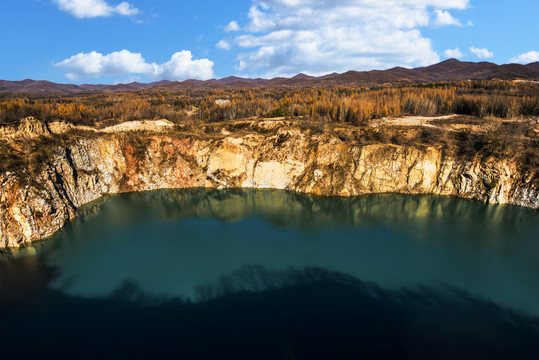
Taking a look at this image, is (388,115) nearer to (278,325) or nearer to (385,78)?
(278,325)

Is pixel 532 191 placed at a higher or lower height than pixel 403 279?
higher

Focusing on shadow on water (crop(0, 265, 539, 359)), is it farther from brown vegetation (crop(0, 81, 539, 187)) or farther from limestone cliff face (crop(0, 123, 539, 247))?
brown vegetation (crop(0, 81, 539, 187))

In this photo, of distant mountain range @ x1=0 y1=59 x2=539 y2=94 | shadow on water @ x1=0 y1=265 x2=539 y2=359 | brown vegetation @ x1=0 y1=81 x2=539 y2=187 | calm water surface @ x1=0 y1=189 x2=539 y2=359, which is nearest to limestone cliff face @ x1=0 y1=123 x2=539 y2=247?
brown vegetation @ x1=0 y1=81 x2=539 y2=187

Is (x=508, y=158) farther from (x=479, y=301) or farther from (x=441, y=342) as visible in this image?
(x=441, y=342)

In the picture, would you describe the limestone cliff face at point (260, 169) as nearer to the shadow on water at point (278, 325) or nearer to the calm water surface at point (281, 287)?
the calm water surface at point (281, 287)

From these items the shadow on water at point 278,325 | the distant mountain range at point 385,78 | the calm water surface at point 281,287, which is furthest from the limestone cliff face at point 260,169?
the distant mountain range at point 385,78

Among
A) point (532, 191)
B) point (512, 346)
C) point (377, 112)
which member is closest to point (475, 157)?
point (532, 191)

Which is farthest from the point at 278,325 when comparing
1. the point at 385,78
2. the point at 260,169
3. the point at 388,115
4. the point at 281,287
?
the point at 385,78
